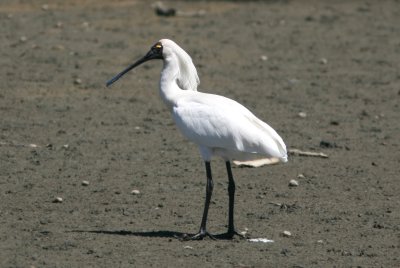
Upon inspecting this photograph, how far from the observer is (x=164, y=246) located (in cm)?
920

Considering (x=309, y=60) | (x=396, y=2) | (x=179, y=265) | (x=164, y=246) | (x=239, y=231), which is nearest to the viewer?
(x=179, y=265)

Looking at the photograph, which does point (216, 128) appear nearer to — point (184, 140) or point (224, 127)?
point (224, 127)

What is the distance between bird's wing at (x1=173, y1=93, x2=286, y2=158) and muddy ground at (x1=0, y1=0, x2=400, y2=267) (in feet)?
2.59

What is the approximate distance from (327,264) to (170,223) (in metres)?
1.74

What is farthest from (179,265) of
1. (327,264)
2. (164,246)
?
(327,264)

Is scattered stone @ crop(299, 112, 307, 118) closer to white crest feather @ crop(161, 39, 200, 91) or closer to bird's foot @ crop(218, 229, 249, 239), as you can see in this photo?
white crest feather @ crop(161, 39, 200, 91)

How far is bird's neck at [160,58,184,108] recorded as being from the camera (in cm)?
993

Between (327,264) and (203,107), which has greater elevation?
(203,107)

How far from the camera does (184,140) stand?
1336 cm

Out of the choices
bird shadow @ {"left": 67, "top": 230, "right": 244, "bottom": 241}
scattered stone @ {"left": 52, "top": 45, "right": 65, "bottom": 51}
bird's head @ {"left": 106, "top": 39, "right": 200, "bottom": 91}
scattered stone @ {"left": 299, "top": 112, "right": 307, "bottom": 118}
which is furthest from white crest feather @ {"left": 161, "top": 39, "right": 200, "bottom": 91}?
scattered stone @ {"left": 52, "top": 45, "right": 65, "bottom": 51}

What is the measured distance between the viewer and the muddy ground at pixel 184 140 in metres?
9.35

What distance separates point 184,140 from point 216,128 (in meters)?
3.84

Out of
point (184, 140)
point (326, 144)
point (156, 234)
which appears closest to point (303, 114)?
point (326, 144)

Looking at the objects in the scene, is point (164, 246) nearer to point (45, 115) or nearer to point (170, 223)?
point (170, 223)
